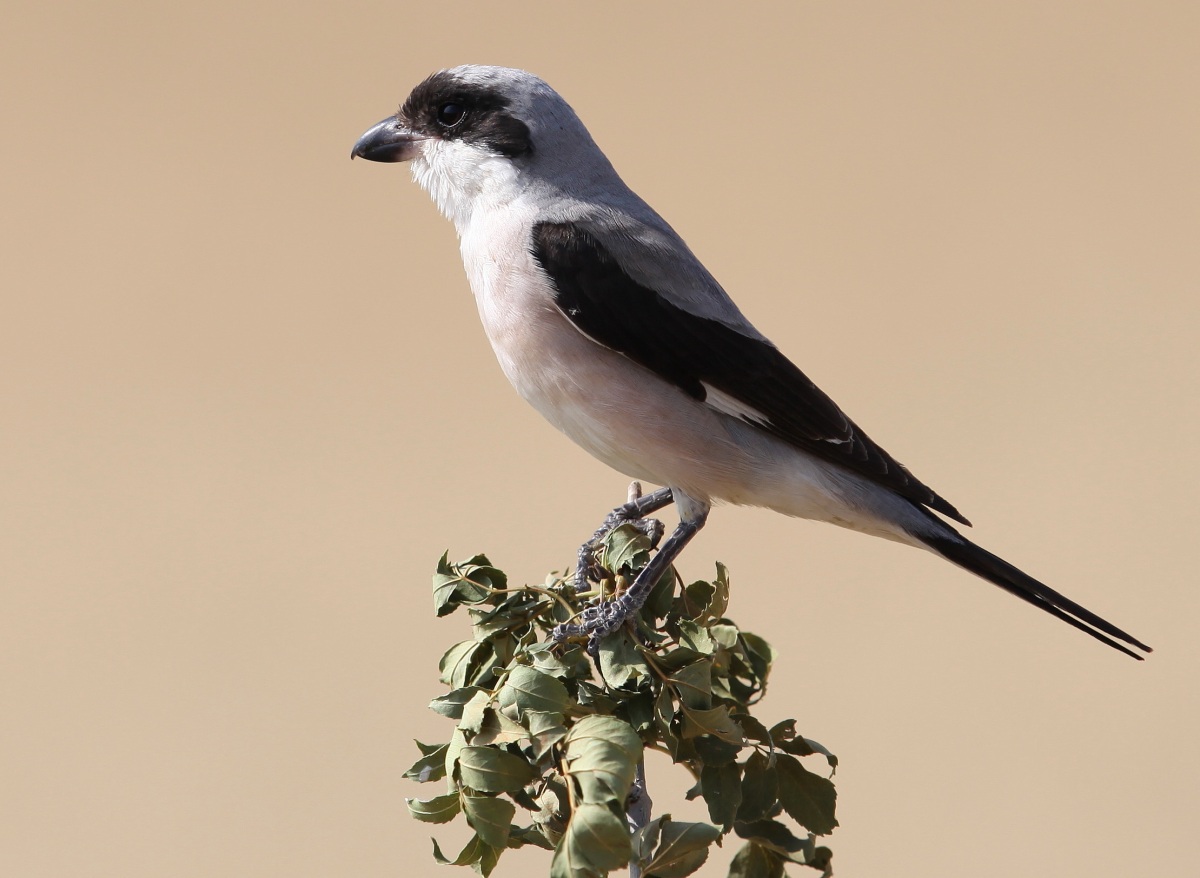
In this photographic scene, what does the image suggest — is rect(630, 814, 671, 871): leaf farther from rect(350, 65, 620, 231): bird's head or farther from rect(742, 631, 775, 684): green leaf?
rect(350, 65, 620, 231): bird's head

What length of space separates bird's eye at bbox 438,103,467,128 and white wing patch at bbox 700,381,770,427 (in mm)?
670

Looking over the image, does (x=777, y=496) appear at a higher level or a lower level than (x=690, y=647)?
higher

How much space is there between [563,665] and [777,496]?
68 cm

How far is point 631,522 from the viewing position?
1.79 meters

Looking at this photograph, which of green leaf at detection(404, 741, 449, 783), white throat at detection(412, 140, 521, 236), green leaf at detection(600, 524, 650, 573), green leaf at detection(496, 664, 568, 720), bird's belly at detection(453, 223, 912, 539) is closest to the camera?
green leaf at detection(496, 664, 568, 720)

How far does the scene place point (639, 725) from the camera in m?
1.24

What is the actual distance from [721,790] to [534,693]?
27 cm

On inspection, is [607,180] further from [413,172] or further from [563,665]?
[563,665]

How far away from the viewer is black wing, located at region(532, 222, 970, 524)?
5.74ft

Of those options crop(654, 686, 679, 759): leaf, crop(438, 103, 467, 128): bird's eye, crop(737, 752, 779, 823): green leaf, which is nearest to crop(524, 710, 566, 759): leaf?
crop(654, 686, 679, 759): leaf

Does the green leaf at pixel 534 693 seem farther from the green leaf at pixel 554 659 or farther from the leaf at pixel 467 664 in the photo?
the leaf at pixel 467 664

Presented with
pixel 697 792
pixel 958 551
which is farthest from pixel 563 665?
pixel 958 551

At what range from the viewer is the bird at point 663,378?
5.72ft

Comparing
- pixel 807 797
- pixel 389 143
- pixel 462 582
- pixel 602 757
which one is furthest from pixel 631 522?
pixel 389 143
